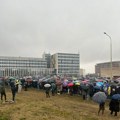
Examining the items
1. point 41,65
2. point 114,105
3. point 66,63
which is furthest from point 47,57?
point 114,105

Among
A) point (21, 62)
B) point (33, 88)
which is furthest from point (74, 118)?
point (21, 62)

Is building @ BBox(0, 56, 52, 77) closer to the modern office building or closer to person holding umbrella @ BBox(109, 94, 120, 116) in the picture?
the modern office building

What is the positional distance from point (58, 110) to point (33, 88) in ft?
90.1

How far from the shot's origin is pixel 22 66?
170375 millimetres

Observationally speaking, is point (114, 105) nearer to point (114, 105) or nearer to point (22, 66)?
point (114, 105)

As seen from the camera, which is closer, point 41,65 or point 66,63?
point 66,63

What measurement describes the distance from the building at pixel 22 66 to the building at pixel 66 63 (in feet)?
17.6

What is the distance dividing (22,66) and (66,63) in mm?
22488

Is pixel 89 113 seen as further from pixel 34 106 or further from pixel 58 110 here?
pixel 34 106

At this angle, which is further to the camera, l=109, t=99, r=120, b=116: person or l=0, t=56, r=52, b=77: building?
l=0, t=56, r=52, b=77: building

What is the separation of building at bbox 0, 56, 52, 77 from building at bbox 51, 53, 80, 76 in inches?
211

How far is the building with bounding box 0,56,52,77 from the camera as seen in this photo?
545 ft

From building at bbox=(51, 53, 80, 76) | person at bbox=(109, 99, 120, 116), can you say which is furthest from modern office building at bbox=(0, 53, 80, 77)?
person at bbox=(109, 99, 120, 116)

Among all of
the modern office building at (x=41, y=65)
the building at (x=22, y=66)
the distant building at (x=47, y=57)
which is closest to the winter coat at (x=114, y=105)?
the building at (x=22, y=66)
